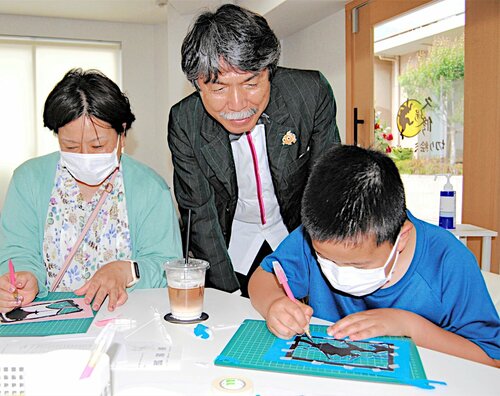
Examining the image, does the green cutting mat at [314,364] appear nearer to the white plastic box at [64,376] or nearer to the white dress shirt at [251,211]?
the white plastic box at [64,376]

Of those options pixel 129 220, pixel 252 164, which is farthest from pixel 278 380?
pixel 252 164

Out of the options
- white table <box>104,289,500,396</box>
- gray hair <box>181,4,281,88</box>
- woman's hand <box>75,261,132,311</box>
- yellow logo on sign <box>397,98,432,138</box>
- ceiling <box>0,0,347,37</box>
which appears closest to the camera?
white table <box>104,289,500,396</box>

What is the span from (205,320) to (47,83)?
5.37m

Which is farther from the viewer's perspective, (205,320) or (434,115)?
(434,115)

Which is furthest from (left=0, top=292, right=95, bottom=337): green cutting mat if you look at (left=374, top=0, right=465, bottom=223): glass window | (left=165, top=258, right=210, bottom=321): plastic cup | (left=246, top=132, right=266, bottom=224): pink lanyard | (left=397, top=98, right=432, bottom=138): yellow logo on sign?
(left=397, top=98, right=432, bottom=138): yellow logo on sign

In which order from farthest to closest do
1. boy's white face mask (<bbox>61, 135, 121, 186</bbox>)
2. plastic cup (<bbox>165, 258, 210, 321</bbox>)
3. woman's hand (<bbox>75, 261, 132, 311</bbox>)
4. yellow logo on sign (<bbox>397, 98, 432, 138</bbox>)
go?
yellow logo on sign (<bbox>397, 98, 432, 138</bbox>), boy's white face mask (<bbox>61, 135, 121, 186</bbox>), woman's hand (<bbox>75, 261, 132, 311</bbox>), plastic cup (<bbox>165, 258, 210, 321</bbox>)

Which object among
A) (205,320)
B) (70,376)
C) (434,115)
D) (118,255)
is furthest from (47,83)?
(70,376)

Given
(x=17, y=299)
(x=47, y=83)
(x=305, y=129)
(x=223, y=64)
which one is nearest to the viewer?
(x=17, y=299)

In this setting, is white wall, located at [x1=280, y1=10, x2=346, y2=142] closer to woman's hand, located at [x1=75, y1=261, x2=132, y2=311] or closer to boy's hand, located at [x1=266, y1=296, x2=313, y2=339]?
woman's hand, located at [x1=75, y1=261, x2=132, y2=311]

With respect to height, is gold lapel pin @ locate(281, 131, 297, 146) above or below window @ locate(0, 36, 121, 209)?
below

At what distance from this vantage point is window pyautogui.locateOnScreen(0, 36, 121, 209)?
5.72m

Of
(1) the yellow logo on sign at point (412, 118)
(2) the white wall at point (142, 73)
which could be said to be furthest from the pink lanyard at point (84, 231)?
(2) the white wall at point (142, 73)

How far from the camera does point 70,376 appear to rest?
65 centimetres

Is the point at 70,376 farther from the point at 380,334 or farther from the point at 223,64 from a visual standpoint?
the point at 223,64
